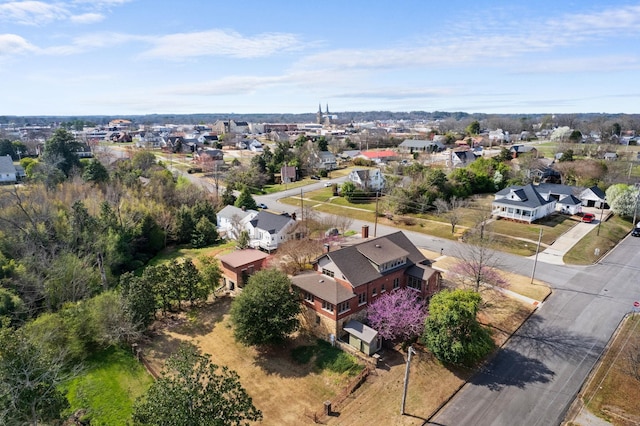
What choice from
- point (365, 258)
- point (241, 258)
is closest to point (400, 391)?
point (365, 258)

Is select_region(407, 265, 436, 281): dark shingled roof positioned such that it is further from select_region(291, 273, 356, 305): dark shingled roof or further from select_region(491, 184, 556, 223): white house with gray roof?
select_region(491, 184, 556, 223): white house with gray roof

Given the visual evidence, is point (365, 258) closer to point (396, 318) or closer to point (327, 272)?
point (327, 272)

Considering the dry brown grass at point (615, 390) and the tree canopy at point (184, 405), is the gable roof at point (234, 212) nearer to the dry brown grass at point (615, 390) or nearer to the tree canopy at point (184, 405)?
the tree canopy at point (184, 405)

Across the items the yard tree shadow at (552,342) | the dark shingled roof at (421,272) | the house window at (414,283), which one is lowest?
the yard tree shadow at (552,342)

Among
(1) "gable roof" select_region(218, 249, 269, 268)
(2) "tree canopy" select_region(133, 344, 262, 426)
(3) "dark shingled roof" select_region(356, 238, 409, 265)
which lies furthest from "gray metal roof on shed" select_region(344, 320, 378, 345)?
(1) "gable roof" select_region(218, 249, 269, 268)

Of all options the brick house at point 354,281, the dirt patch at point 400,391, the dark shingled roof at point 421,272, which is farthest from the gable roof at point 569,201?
the dirt patch at point 400,391

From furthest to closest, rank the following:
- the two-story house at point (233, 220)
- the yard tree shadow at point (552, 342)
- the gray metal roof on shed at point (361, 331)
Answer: the two-story house at point (233, 220) < the yard tree shadow at point (552, 342) < the gray metal roof on shed at point (361, 331)
